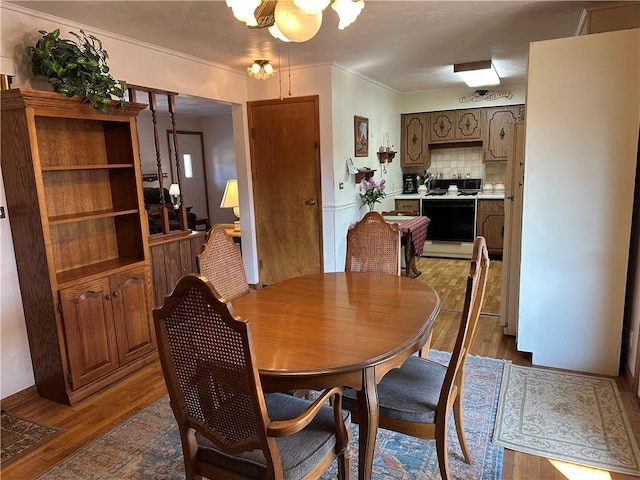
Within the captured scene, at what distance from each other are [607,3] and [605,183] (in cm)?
131

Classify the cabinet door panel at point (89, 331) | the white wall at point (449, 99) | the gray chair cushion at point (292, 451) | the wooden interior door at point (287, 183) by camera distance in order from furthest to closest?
the white wall at point (449, 99) < the wooden interior door at point (287, 183) < the cabinet door panel at point (89, 331) < the gray chair cushion at point (292, 451)

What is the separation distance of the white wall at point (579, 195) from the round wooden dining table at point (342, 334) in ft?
3.52

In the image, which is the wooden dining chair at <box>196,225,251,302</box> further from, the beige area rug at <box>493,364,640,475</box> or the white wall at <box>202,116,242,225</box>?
the white wall at <box>202,116,242,225</box>

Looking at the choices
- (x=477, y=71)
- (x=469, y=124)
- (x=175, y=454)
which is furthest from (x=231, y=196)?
(x=469, y=124)

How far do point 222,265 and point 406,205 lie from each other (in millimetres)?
4572

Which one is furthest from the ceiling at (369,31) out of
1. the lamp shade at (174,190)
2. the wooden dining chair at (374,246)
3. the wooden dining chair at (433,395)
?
the wooden dining chair at (433,395)

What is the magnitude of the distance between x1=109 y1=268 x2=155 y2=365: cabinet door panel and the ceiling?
5.71 feet

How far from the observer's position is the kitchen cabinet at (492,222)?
5.89m

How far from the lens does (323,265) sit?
4.71m

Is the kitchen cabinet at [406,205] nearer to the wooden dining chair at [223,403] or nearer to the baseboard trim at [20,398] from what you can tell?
the baseboard trim at [20,398]

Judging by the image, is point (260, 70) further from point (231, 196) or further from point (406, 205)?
point (406, 205)

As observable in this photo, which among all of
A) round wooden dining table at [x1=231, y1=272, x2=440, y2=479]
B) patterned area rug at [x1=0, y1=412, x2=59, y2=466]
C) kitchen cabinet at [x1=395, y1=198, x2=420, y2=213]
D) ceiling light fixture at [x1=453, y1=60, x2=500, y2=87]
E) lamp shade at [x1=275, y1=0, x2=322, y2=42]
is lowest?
patterned area rug at [x1=0, y1=412, x2=59, y2=466]

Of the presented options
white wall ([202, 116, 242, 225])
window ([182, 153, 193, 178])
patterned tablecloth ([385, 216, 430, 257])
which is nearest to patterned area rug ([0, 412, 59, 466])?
patterned tablecloth ([385, 216, 430, 257])

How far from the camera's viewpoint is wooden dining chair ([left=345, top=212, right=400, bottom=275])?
8.96ft
